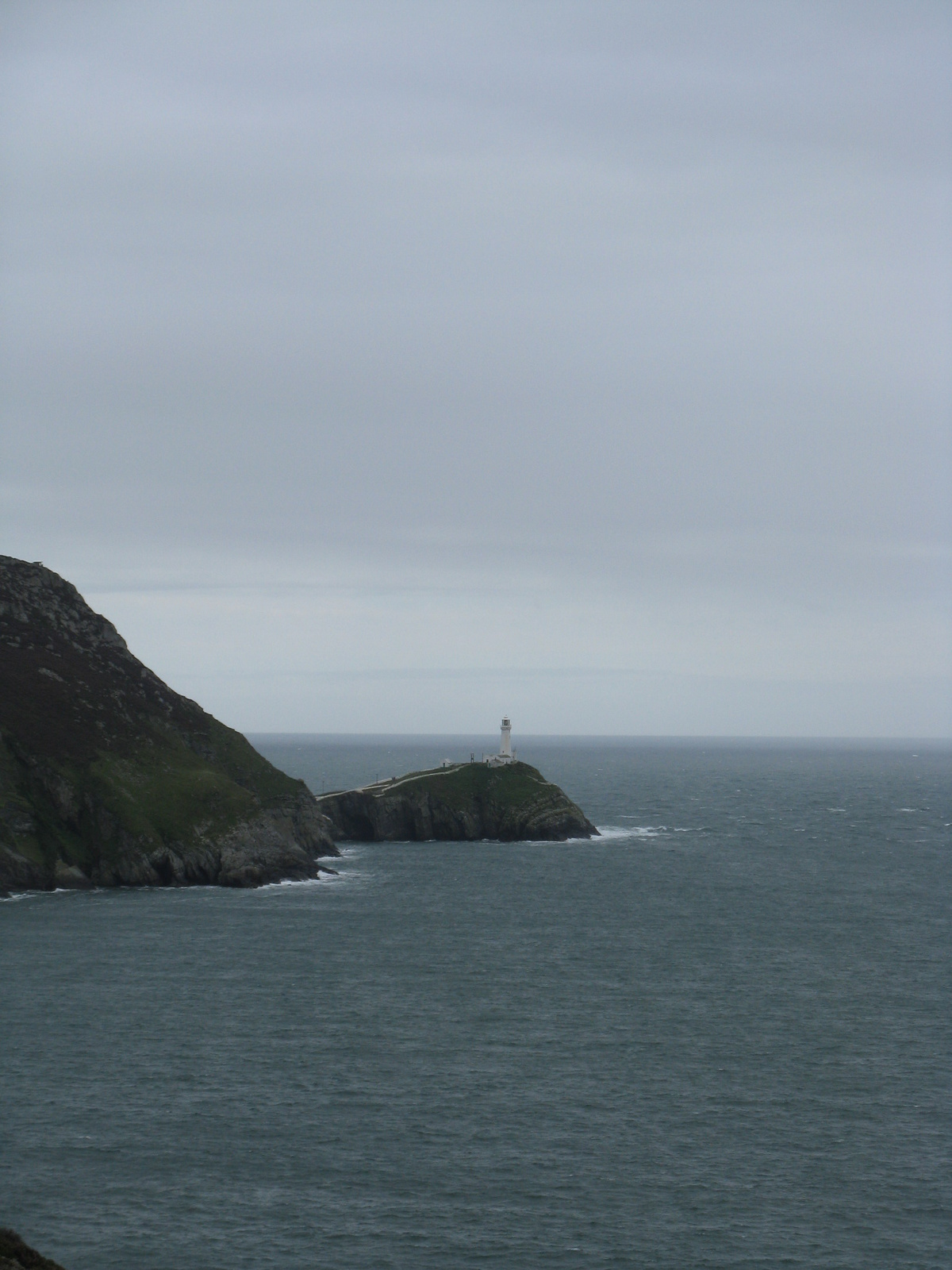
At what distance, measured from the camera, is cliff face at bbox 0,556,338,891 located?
126812 millimetres

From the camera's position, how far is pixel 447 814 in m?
175

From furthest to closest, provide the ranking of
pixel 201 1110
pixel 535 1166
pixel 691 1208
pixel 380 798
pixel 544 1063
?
pixel 380 798, pixel 544 1063, pixel 201 1110, pixel 535 1166, pixel 691 1208

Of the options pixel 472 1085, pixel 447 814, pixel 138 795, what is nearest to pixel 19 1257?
pixel 472 1085

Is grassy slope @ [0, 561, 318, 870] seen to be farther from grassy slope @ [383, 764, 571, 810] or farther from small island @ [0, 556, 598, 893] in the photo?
grassy slope @ [383, 764, 571, 810]

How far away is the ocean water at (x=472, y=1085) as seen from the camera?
4947 centimetres

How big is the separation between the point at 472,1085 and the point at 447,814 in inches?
4324

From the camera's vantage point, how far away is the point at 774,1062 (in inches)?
2731

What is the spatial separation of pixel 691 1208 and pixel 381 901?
70.1 metres

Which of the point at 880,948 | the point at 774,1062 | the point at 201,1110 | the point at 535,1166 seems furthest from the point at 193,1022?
the point at 880,948

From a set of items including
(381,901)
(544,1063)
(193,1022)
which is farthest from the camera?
(381,901)

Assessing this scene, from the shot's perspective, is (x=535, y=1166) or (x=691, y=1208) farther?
(x=535, y=1166)

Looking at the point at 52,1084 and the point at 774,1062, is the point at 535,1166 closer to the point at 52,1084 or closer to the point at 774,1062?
the point at 774,1062

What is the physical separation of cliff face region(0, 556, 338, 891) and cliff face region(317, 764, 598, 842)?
22.2m

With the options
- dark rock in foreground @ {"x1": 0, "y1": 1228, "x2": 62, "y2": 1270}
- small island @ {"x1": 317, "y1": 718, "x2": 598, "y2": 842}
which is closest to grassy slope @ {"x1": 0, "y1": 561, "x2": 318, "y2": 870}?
small island @ {"x1": 317, "y1": 718, "x2": 598, "y2": 842}
